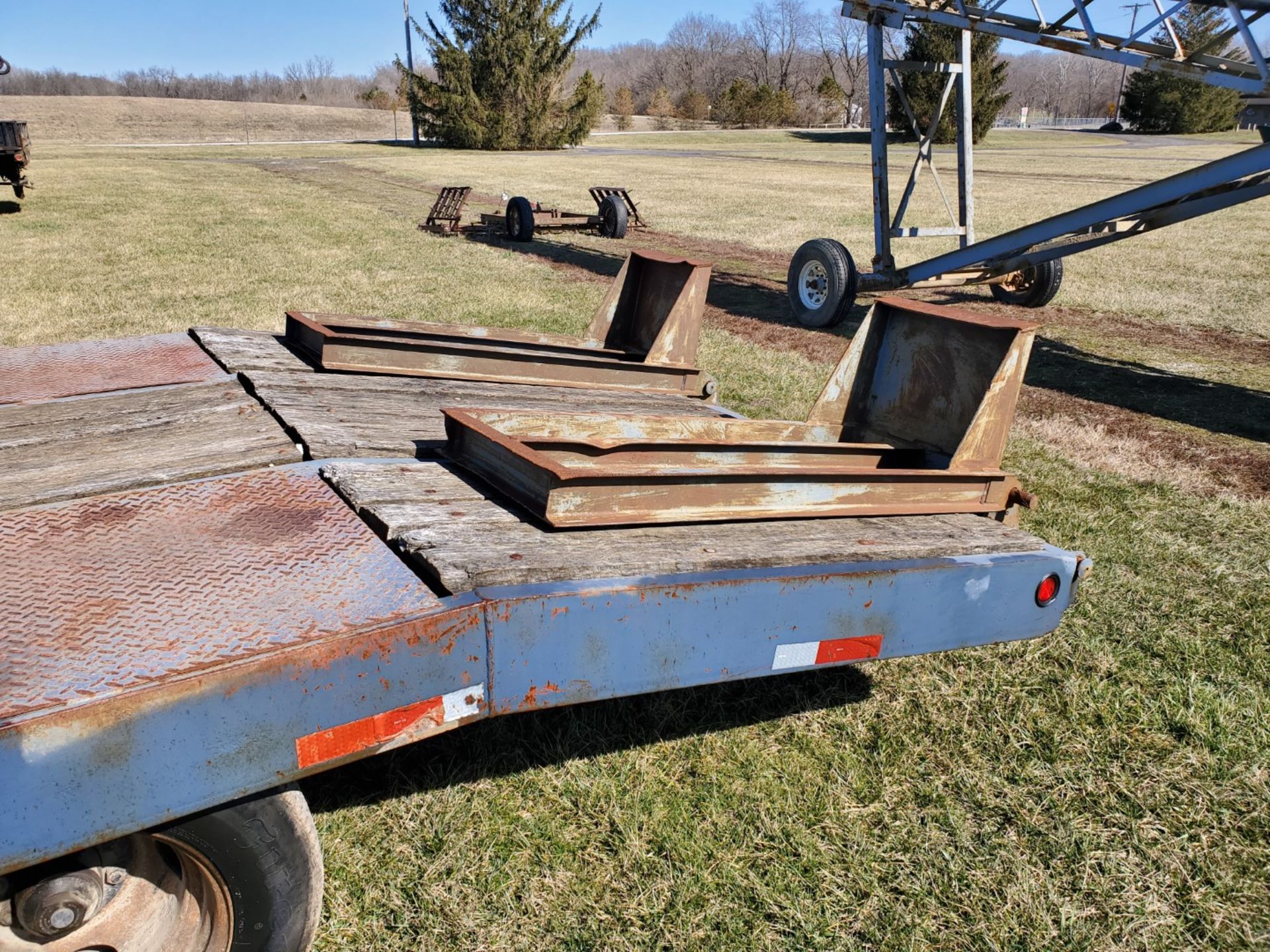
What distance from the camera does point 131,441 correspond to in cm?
265

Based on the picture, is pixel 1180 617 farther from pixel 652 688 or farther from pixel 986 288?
pixel 986 288

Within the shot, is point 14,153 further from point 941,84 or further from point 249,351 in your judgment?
point 941,84

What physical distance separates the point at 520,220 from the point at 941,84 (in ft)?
60.4

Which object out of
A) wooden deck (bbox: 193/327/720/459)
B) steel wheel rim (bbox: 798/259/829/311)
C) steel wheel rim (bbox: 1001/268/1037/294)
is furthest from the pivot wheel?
steel wheel rim (bbox: 1001/268/1037/294)

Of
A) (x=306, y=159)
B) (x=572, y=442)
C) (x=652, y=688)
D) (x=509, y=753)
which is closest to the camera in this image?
(x=652, y=688)

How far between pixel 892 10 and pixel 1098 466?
5.10 metres

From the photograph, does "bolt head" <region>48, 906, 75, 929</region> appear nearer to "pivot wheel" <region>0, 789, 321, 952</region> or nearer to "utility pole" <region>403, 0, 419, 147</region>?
"pivot wheel" <region>0, 789, 321, 952</region>

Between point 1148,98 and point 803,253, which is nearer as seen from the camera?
point 803,253

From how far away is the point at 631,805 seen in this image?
8.45 ft

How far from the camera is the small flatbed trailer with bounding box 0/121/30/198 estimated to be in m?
16.6

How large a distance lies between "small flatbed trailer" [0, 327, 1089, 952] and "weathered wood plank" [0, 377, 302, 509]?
0.04 feet

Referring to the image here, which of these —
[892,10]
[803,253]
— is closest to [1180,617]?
[803,253]

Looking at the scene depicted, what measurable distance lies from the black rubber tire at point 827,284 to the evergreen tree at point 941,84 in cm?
2107

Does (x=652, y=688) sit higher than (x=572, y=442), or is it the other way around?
(x=572, y=442)
